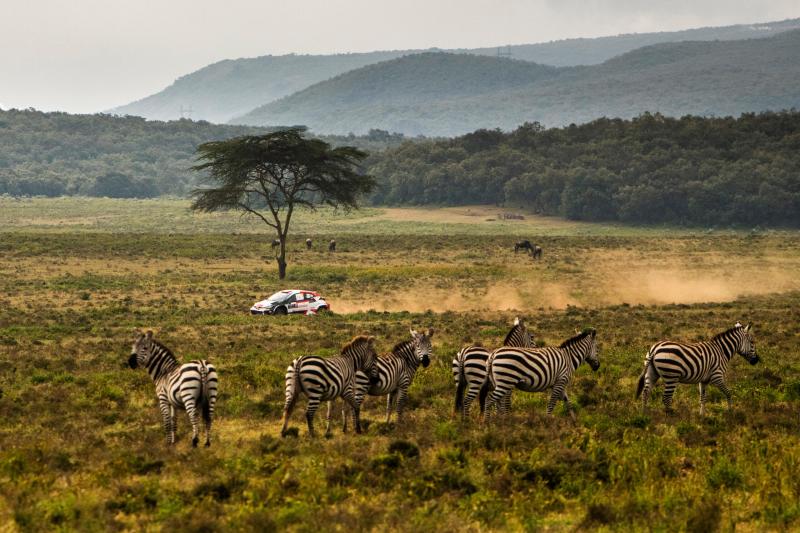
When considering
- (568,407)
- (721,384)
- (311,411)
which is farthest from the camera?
(721,384)

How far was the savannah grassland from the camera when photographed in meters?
15.4

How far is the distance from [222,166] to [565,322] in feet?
113

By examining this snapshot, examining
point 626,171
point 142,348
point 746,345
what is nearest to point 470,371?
point 142,348

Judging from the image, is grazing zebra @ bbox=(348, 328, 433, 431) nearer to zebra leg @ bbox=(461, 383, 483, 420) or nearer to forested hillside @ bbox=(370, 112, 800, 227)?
zebra leg @ bbox=(461, 383, 483, 420)

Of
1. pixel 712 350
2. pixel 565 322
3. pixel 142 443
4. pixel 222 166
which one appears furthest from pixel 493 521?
pixel 222 166

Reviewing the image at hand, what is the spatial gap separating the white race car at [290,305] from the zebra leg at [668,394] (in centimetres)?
2875

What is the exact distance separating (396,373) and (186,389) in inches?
182

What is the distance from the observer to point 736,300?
5803cm

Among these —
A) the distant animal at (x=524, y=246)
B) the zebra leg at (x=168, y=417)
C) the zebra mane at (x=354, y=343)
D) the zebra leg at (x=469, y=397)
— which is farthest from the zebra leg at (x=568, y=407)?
the distant animal at (x=524, y=246)

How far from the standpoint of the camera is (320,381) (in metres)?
19.3

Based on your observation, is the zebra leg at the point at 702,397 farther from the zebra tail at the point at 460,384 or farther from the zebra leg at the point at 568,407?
the zebra tail at the point at 460,384

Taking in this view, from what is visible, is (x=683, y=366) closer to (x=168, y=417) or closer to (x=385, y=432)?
(x=385, y=432)

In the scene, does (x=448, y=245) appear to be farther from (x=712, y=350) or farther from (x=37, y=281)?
(x=712, y=350)

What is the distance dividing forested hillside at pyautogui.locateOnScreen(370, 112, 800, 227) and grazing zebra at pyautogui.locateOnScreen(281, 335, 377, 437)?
378 ft
